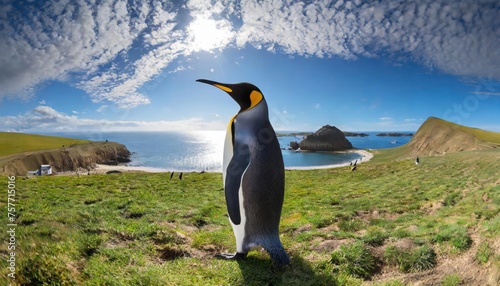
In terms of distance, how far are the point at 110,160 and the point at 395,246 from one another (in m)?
95.7

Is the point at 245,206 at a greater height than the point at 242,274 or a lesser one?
greater

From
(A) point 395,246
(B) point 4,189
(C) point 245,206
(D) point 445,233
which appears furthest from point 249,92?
(B) point 4,189

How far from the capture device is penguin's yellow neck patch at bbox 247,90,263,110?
207 inches

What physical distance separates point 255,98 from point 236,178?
68.1 inches

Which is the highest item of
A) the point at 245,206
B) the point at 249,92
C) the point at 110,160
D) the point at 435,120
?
the point at 435,120

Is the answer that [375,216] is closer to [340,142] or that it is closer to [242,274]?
[242,274]

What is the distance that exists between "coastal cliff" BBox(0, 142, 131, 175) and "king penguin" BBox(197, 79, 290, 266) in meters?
60.0

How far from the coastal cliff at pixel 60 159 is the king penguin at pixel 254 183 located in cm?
5998

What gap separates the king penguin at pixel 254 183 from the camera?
187 inches

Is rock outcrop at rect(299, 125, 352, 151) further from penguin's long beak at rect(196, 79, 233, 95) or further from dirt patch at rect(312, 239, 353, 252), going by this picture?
penguin's long beak at rect(196, 79, 233, 95)

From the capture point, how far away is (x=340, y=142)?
418 ft

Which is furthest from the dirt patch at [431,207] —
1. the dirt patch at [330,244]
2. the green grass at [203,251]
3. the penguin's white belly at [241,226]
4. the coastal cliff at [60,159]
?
the coastal cliff at [60,159]

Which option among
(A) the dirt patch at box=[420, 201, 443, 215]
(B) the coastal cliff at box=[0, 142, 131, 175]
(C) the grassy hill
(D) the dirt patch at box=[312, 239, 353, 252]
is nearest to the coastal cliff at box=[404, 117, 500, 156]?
(C) the grassy hill

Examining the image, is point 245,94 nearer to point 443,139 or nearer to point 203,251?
A: point 203,251
